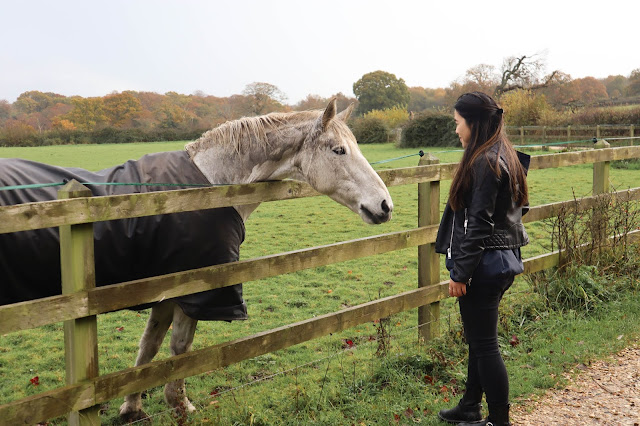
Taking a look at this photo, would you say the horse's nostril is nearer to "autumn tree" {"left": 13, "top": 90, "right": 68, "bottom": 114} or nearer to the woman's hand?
the woman's hand

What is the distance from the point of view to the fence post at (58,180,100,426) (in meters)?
2.62

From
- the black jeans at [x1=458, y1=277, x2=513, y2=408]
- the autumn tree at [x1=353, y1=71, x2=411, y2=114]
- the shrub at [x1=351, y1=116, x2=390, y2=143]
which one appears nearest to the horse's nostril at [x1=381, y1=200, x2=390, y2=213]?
the black jeans at [x1=458, y1=277, x2=513, y2=408]

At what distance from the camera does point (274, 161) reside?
366 centimetres

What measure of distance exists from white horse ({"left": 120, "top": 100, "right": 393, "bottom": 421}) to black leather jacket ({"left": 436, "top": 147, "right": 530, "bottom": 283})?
0.62 meters

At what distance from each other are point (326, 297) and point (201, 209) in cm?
386

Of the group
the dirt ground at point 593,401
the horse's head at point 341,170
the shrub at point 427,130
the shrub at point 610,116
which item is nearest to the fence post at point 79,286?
the horse's head at point 341,170

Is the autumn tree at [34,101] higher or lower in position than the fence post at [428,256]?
higher

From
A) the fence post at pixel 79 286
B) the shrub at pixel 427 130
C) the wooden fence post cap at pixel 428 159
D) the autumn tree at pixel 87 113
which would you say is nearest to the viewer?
the fence post at pixel 79 286

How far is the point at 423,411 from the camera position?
3.53 metres

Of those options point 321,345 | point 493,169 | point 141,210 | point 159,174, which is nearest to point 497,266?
point 493,169

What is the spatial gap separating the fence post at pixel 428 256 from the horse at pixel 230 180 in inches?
43.8

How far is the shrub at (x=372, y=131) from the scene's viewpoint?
47.0 metres

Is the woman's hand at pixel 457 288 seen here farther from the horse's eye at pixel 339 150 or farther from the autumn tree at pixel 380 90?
the autumn tree at pixel 380 90

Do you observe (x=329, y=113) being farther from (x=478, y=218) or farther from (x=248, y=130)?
(x=478, y=218)
